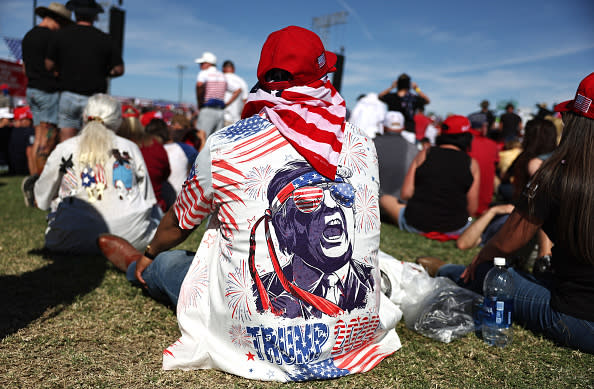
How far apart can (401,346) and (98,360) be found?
1450 mm

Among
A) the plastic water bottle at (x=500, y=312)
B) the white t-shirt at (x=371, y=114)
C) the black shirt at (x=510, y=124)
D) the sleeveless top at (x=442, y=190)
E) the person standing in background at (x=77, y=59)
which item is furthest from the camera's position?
the black shirt at (x=510, y=124)

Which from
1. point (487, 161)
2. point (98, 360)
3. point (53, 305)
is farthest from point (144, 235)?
point (487, 161)

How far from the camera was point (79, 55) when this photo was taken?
17.4ft

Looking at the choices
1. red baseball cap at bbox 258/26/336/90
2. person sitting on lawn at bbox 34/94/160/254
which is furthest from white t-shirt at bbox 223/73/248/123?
red baseball cap at bbox 258/26/336/90

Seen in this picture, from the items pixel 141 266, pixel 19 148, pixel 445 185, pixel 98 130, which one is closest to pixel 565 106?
pixel 141 266

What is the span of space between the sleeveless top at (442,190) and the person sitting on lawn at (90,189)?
3.02 m

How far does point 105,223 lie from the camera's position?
11.5 feet

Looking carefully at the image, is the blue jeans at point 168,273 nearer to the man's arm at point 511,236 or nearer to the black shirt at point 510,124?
the man's arm at point 511,236

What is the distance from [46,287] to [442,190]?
3854mm

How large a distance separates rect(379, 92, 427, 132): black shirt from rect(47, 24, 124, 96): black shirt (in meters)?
6.19

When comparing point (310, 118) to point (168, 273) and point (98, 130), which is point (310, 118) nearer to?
point (168, 273)

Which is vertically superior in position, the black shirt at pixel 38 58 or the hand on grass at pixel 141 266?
the black shirt at pixel 38 58

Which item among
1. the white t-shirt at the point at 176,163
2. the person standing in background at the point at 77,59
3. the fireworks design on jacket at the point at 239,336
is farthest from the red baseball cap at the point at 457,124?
the person standing in background at the point at 77,59

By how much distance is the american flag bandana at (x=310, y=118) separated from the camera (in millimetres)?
1842
